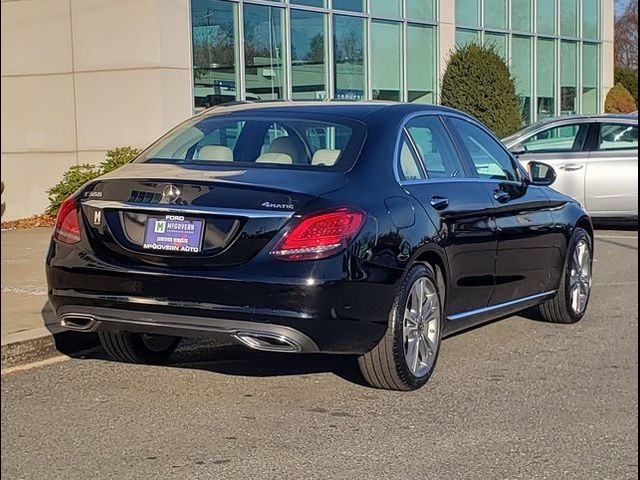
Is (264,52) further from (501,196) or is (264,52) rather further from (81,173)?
(501,196)

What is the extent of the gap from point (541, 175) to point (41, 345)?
142 inches

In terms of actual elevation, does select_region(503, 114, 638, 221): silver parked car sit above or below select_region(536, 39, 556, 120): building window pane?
below

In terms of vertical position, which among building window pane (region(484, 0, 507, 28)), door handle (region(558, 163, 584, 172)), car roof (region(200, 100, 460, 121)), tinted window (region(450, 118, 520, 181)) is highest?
building window pane (region(484, 0, 507, 28))

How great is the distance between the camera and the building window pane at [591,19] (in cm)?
2544

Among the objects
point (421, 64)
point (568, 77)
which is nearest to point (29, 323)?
point (421, 64)

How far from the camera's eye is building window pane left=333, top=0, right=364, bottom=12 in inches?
679

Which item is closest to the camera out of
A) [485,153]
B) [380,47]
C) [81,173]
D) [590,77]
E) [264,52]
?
[485,153]

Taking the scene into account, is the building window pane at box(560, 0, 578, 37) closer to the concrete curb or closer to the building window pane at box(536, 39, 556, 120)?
the building window pane at box(536, 39, 556, 120)

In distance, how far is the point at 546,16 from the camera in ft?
78.0

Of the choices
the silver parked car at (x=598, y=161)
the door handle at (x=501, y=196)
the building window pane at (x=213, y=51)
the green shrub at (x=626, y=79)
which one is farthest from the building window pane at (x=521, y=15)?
the door handle at (x=501, y=196)

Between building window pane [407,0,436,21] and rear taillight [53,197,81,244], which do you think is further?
building window pane [407,0,436,21]

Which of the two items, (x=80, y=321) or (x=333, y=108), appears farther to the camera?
(x=333, y=108)

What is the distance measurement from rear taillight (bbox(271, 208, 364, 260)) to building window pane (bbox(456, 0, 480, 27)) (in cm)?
1643

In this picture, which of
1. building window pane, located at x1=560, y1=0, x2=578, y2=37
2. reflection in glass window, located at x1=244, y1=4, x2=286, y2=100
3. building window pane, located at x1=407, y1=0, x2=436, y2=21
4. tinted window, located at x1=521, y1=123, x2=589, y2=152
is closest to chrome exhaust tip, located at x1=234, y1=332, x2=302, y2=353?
tinted window, located at x1=521, y1=123, x2=589, y2=152
